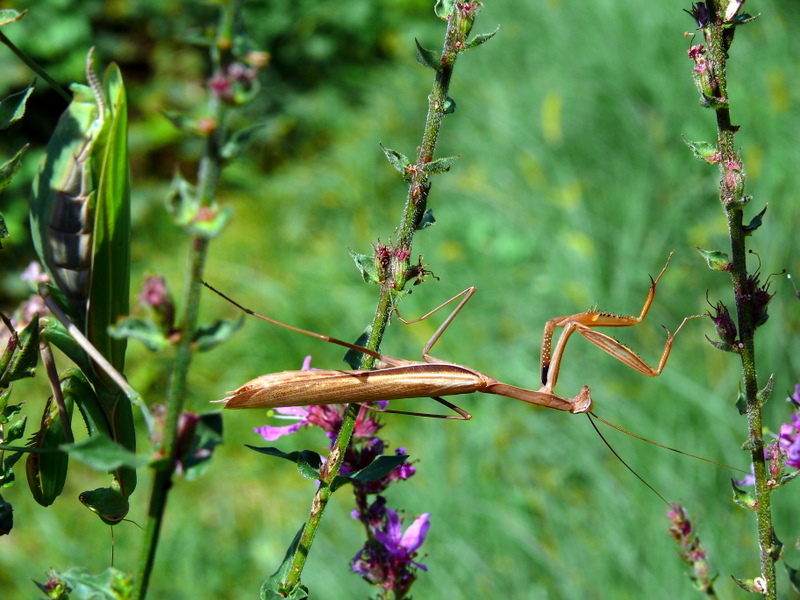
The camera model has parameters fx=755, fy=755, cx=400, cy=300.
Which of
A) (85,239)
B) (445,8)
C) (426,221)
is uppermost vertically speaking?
(445,8)

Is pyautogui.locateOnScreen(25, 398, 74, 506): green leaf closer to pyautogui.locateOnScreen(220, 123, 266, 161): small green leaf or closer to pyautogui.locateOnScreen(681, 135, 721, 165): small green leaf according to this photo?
pyautogui.locateOnScreen(220, 123, 266, 161): small green leaf

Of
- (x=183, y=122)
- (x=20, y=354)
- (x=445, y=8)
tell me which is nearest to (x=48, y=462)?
(x=20, y=354)

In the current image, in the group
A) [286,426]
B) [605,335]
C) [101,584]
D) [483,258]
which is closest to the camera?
[101,584]

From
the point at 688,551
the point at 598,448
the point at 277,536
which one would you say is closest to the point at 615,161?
the point at 598,448

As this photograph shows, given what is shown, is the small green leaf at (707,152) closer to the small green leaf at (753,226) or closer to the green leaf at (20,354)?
the small green leaf at (753,226)

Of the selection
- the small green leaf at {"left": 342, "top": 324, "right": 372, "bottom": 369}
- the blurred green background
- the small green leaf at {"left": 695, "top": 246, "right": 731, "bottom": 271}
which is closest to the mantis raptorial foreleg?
the small green leaf at {"left": 695, "top": 246, "right": 731, "bottom": 271}

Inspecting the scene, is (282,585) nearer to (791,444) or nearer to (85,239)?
(85,239)
